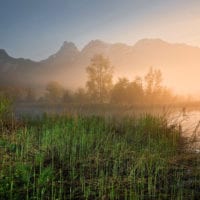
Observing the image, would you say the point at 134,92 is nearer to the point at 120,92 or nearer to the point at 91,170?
the point at 120,92

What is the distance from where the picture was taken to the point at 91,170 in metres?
8.70

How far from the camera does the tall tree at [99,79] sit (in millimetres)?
67562

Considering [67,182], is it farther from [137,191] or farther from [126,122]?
[126,122]

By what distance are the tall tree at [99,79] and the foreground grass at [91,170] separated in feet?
178

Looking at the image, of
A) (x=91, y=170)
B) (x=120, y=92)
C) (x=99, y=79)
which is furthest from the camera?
(x=99, y=79)

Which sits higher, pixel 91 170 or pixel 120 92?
pixel 120 92

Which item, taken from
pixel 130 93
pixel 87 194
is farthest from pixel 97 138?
pixel 130 93

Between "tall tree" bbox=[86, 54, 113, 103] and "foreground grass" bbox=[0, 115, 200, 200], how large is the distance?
54112 millimetres

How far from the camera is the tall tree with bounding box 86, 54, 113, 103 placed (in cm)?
6756

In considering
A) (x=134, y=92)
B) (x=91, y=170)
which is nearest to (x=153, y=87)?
(x=134, y=92)

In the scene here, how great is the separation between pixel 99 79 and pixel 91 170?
203 feet

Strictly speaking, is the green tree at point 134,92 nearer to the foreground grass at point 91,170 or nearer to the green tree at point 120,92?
the green tree at point 120,92

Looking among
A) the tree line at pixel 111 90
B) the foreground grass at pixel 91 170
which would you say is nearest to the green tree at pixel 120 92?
the tree line at pixel 111 90

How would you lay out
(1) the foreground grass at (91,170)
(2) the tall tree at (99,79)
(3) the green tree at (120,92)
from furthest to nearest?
(2) the tall tree at (99,79) < (3) the green tree at (120,92) < (1) the foreground grass at (91,170)
